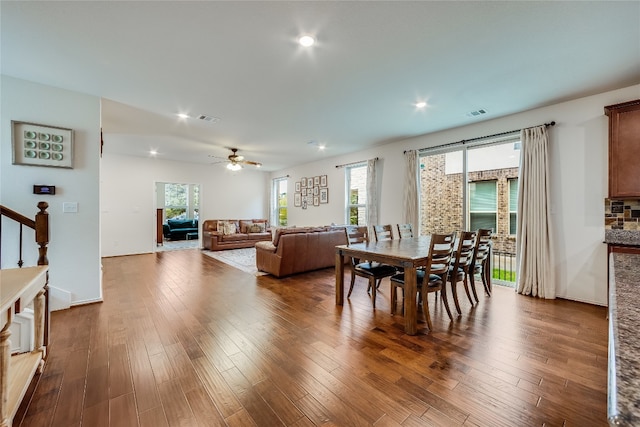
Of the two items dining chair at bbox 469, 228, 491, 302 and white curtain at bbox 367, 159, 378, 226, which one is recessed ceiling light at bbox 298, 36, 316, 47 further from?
white curtain at bbox 367, 159, 378, 226

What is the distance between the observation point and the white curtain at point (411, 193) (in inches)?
199

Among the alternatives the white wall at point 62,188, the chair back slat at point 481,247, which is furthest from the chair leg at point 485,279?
the white wall at point 62,188

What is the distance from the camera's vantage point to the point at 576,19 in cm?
204

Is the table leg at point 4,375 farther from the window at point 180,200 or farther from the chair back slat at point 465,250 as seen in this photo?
the window at point 180,200

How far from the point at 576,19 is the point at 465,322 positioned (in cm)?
272

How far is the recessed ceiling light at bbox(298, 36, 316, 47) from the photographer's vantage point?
2.26 metres

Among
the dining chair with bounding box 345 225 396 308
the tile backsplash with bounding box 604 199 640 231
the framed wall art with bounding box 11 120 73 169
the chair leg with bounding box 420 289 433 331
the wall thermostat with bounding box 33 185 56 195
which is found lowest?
the chair leg with bounding box 420 289 433 331

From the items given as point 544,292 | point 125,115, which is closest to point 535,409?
point 544,292

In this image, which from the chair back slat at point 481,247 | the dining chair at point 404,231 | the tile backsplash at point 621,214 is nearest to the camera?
the tile backsplash at point 621,214

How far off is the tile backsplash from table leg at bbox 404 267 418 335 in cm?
271

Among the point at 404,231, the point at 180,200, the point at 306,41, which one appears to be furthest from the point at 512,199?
the point at 180,200

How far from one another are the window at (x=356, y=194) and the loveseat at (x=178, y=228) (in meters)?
6.49

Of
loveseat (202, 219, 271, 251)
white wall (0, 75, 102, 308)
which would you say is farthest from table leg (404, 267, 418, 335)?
loveseat (202, 219, 271, 251)

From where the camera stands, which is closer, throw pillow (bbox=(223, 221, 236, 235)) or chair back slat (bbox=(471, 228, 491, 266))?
chair back slat (bbox=(471, 228, 491, 266))
